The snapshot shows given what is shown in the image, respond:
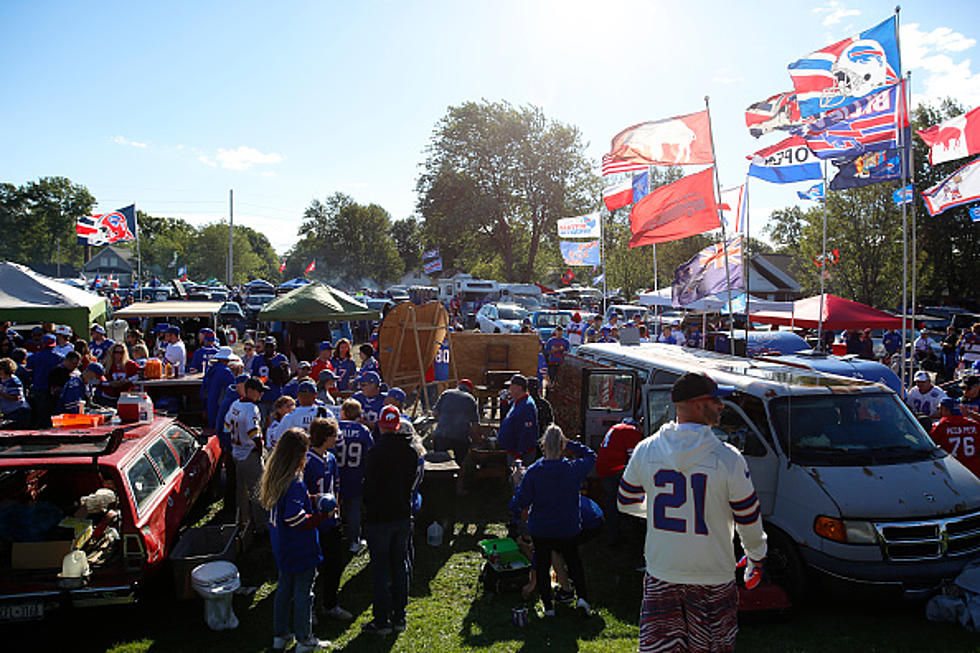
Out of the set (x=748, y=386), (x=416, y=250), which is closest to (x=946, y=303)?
(x=748, y=386)

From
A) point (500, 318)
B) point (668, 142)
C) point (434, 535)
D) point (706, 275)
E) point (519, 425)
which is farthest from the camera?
point (500, 318)

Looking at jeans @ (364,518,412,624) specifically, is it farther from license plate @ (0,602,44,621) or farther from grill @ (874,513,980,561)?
grill @ (874,513,980,561)

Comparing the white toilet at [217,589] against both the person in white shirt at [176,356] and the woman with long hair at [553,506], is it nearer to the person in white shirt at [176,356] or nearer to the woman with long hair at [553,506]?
the woman with long hair at [553,506]

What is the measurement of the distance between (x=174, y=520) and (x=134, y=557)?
73 cm

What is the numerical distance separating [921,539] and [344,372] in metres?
9.01

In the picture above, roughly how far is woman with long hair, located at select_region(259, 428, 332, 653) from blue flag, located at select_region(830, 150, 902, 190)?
1037cm

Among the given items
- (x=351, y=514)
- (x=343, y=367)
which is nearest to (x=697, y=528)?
(x=351, y=514)

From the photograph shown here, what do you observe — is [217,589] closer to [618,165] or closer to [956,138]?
[618,165]

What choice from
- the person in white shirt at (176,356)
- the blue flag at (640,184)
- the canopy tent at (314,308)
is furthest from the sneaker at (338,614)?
the blue flag at (640,184)

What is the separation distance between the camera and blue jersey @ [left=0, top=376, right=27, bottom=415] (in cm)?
869

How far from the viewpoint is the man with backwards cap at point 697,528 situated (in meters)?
3.05

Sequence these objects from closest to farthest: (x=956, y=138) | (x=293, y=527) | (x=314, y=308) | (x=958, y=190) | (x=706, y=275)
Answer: (x=293, y=527)
(x=956, y=138)
(x=958, y=190)
(x=706, y=275)
(x=314, y=308)

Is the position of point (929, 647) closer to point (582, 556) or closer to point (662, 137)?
point (582, 556)

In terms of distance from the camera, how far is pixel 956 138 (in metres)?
10.9
